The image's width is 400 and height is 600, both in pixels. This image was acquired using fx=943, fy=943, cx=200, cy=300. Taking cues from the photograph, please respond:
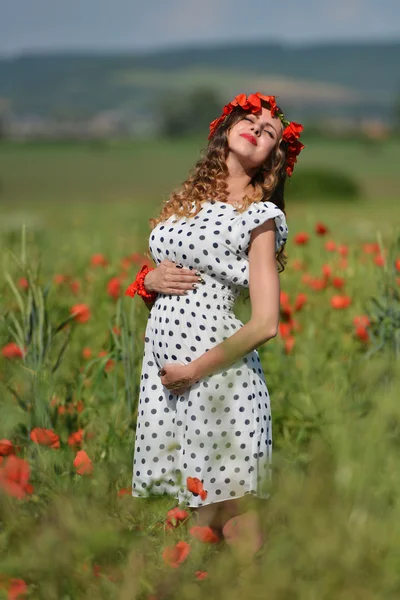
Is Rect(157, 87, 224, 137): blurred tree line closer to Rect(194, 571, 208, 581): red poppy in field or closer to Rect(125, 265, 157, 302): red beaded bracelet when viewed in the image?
Rect(125, 265, 157, 302): red beaded bracelet

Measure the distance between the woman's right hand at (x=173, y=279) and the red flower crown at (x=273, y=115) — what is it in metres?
0.39

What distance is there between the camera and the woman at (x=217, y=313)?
2305mm

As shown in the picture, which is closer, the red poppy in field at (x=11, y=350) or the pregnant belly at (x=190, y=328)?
the pregnant belly at (x=190, y=328)

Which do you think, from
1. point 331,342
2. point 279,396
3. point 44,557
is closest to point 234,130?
point 279,396

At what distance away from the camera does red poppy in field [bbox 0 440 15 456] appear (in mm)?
2259

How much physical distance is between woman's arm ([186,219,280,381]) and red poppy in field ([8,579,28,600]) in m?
0.86

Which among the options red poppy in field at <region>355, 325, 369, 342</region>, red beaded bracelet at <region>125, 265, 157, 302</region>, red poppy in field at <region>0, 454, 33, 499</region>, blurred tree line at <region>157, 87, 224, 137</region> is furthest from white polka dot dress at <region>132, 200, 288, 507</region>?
blurred tree line at <region>157, 87, 224, 137</region>

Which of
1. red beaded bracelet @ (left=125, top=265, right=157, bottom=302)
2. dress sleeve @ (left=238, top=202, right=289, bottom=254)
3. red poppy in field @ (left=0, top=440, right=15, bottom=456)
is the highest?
dress sleeve @ (left=238, top=202, right=289, bottom=254)

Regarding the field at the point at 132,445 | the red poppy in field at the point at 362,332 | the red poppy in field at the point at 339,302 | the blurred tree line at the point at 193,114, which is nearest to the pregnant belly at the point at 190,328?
the field at the point at 132,445

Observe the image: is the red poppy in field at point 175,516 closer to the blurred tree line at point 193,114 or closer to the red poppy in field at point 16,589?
the red poppy in field at point 16,589

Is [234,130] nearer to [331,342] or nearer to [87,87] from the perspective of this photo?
[331,342]

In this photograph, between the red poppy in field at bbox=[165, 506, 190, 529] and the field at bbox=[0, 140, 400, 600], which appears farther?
the red poppy in field at bbox=[165, 506, 190, 529]

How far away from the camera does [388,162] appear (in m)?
44.0

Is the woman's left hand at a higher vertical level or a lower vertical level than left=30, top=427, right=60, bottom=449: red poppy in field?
higher
